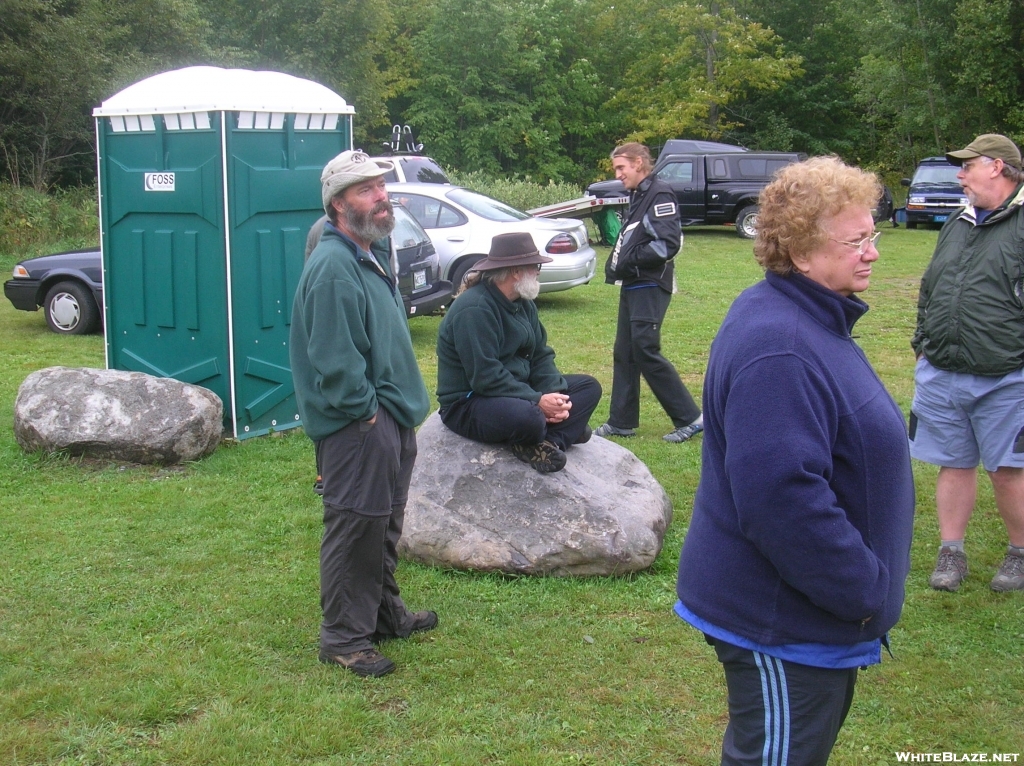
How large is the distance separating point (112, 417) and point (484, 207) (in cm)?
746

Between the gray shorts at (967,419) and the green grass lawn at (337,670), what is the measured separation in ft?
2.16

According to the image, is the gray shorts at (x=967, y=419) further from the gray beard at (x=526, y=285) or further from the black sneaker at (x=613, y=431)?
the black sneaker at (x=613, y=431)

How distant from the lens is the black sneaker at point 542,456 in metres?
5.01

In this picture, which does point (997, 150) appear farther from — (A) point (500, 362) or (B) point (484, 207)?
(B) point (484, 207)

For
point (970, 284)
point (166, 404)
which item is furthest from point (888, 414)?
point (166, 404)

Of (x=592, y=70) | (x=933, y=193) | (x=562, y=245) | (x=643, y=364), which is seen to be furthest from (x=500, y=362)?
(x=592, y=70)

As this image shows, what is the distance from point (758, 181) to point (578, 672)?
19.8 m

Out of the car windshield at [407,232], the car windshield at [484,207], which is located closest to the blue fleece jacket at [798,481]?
the car windshield at [407,232]

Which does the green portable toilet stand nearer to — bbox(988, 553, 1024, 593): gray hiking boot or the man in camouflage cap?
the man in camouflage cap

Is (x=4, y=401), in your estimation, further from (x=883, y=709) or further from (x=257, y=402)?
(x=883, y=709)

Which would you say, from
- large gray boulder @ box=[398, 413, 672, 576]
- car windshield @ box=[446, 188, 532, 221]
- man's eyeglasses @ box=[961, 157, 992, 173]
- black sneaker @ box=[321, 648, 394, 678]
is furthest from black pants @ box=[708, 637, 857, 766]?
car windshield @ box=[446, 188, 532, 221]

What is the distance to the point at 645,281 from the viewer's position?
720cm

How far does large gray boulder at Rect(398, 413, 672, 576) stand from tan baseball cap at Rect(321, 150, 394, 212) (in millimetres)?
1665

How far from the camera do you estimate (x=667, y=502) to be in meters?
5.48
